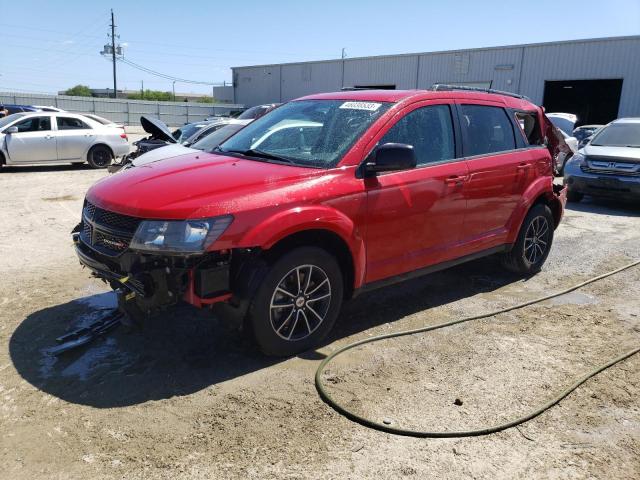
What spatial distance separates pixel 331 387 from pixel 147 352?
4.58 feet

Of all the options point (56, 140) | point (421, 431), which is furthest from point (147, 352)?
point (56, 140)

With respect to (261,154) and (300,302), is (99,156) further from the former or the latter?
(300,302)

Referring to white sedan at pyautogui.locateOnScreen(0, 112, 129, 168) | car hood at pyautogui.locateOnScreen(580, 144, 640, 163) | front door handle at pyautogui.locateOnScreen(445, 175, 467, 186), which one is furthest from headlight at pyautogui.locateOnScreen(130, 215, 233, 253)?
white sedan at pyautogui.locateOnScreen(0, 112, 129, 168)

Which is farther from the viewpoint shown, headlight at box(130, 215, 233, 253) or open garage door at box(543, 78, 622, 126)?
open garage door at box(543, 78, 622, 126)

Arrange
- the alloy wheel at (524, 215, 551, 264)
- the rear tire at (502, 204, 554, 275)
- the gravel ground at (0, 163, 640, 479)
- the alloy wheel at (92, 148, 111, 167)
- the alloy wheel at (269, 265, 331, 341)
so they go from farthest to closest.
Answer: the alloy wheel at (92, 148, 111, 167) → the alloy wheel at (524, 215, 551, 264) → the rear tire at (502, 204, 554, 275) → the alloy wheel at (269, 265, 331, 341) → the gravel ground at (0, 163, 640, 479)

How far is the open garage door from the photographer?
3225 cm

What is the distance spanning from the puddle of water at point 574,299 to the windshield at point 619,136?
22.6 ft

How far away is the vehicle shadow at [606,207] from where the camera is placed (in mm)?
10309

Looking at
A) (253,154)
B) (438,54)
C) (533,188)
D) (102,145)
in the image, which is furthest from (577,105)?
(253,154)

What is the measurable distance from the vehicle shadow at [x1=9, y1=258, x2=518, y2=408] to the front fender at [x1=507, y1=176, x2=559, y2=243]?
98 cm

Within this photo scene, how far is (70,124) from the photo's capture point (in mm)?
14789

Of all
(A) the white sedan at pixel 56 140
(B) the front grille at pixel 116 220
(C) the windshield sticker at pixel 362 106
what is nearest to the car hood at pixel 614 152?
(C) the windshield sticker at pixel 362 106

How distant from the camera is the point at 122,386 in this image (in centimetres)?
343

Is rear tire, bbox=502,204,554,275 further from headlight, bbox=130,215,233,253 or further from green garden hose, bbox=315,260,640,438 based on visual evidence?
headlight, bbox=130,215,233,253
